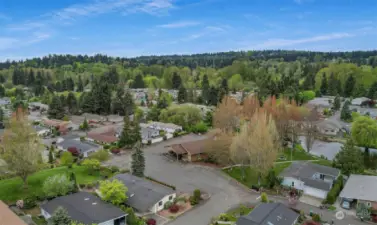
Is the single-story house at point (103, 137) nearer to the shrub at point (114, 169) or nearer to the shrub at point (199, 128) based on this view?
the shrub at point (114, 169)

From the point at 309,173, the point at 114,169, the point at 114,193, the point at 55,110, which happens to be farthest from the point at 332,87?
the point at 114,193

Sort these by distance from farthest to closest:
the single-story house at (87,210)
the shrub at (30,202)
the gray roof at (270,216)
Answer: the shrub at (30,202), the single-story house at (87,210), the gray roof at (270,216)

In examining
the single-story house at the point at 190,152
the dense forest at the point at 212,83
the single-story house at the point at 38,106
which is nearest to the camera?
the single-story house at the point at 190,152

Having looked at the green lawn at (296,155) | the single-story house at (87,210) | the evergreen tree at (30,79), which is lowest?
the green lawn at (296,155)

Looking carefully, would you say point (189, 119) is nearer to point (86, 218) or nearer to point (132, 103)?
point (132, 103)

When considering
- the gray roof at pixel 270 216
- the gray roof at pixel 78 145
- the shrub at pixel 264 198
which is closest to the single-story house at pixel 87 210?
the gray roof at pixel 270 216

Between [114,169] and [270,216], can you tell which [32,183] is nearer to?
[114,169]

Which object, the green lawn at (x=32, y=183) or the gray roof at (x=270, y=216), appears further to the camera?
the green lawn at (x=32, y=183)

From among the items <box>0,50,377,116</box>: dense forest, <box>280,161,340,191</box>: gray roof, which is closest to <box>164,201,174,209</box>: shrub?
<box>280,161,340,191</box>: gray roof
